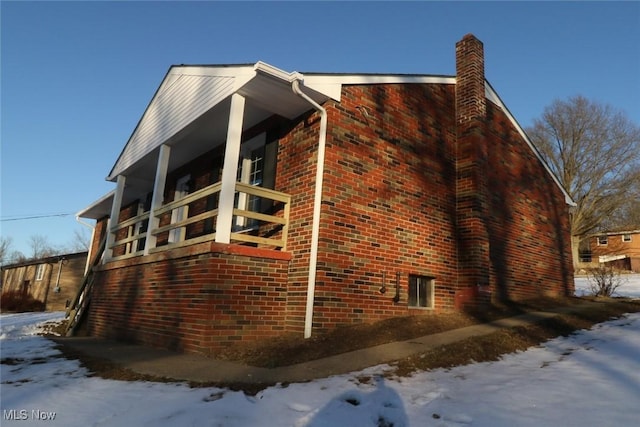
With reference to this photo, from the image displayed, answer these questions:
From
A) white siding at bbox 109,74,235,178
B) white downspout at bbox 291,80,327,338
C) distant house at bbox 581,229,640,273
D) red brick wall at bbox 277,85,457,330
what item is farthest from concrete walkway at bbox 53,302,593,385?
distant house at bbox 581,229,640,273

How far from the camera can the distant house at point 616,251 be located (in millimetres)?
34969

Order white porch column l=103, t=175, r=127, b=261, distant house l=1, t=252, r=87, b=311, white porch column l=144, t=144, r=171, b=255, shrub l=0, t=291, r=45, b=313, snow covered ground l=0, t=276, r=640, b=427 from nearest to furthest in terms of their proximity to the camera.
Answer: snow covered ground l=0, t=276, r=640, b=427, white porch column l=144, t=144, r=171, b=255, white porch column l=103, t=175, r=127, b=261, shrub l=0, t=291, r=45, b=313, distant house l=1, t=252, r=87, b=311

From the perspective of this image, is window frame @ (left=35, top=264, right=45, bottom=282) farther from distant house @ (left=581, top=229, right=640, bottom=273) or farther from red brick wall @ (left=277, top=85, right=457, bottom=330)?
distant house @ (left=581, top=229, right=640, bottom=273)

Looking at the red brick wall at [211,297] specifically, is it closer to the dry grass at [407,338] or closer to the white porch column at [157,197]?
the dry grass at [407,338]

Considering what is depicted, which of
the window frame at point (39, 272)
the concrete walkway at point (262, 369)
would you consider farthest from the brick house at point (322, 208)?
the window frame at point (39, 272)

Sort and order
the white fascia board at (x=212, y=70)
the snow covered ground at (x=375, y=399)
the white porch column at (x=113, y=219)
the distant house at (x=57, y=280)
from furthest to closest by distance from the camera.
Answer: the distant house at (x=57, y=280) → the white porch column at (x=113, y=219) → the white fascia board at (x=212, y=70) → the snow covered ground at (x=375, y=399)

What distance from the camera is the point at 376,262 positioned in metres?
7.53

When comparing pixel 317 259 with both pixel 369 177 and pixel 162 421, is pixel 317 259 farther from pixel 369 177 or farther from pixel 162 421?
pixel 162 421

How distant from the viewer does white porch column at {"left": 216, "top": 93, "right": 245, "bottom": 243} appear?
6465 millimetres

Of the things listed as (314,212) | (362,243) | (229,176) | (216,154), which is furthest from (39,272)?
(362,243)

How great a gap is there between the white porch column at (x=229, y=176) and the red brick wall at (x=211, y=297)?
1.04 feet

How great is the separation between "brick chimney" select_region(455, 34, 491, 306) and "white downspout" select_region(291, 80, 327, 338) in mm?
4027

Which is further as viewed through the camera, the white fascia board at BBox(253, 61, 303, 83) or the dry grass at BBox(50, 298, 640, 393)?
the white fascia board at BBox(253, 61, 303, 83)

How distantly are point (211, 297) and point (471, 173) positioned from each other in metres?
6.49
